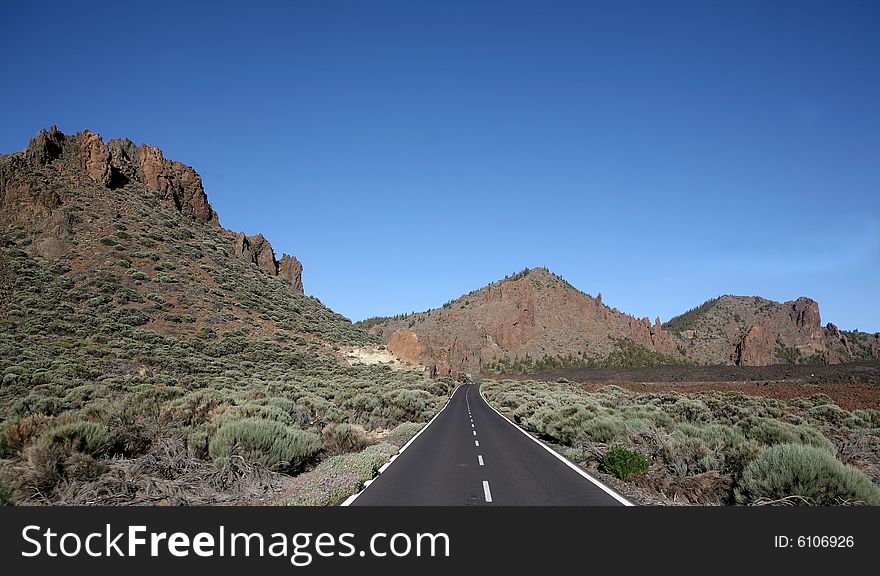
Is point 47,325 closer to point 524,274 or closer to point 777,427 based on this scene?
point 777,427

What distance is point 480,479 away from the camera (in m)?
11.0

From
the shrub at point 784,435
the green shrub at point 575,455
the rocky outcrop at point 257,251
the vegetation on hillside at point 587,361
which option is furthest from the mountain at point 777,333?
the green shrub at point 575,455

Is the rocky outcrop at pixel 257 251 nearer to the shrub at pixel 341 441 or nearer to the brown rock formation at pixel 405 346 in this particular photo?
the brown rock formation at pixel 405 346

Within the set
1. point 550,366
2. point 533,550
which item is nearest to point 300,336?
point 533,550

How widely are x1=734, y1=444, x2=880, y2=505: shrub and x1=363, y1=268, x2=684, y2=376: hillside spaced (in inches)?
4166

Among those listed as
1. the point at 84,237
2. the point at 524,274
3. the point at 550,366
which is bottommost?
the point at 550,366

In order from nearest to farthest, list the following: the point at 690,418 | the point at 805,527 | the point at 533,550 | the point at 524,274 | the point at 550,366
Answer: the point at 533,550
the point at 805,527
the point at 690,418
the point at 550,366
the point at 524,274

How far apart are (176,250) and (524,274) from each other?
124165 millimetres

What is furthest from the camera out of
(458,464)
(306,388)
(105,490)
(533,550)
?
(306,388)

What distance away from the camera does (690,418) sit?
71.0ft

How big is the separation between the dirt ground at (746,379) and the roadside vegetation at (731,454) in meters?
20.3

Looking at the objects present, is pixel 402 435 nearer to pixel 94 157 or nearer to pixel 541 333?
pixel 94 157

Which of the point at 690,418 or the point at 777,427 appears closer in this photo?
the point at 777,427

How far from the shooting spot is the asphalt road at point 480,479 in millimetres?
8703
